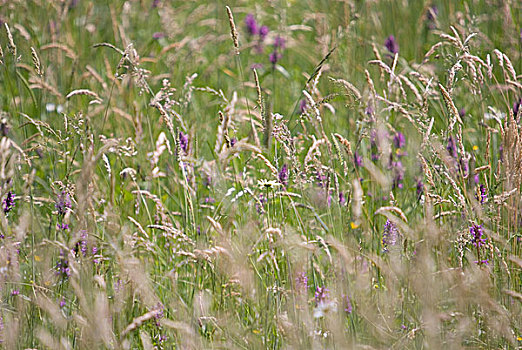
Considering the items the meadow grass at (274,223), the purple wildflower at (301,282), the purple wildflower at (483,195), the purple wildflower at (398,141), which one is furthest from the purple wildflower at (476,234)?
the purple wildflower at (398,141)

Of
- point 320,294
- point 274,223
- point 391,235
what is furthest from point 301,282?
point 391,235

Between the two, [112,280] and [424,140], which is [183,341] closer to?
[112,280]

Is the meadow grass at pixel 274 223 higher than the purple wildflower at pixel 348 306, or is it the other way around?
the meadow grass at pixel 274 223

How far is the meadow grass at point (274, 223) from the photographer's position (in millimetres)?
1851

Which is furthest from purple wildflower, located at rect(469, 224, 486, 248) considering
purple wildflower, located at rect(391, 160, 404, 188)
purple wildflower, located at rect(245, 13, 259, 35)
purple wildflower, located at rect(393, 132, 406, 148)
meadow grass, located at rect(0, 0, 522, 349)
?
purple wildflower, located at rect(245, 13, 259, 35)

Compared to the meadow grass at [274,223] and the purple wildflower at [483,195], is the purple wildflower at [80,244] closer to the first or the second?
the meadow grass at [274,223]

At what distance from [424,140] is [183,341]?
103 cm

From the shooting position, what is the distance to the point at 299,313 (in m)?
2.01

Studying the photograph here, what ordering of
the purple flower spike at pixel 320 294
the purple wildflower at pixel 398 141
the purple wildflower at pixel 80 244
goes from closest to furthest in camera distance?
the purple wildflower at pixel 80 244 → the purple flower spike at pixel 320 294 → the purple wildflower at pixel 398 141

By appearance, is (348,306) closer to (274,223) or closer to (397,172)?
(274,223)

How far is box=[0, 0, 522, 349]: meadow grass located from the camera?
6.07ft

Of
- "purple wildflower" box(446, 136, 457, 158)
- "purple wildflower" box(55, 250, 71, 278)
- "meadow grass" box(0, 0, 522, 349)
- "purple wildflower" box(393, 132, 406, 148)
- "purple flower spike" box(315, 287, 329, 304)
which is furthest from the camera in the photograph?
"purple wildflower" box(393, 132, 406, 148)

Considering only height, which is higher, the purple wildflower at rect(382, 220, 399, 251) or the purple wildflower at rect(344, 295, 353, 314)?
the purple wildflower at rect(382, 220, 399, 251)

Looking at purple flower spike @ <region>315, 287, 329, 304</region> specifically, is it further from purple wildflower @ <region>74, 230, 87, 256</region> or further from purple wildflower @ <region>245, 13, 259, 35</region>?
purple wildflower @ <region>245, 13, 259, 35</region>
